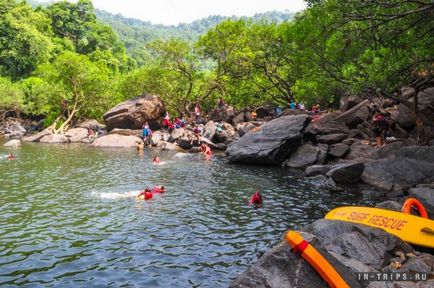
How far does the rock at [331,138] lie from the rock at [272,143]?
1.78 meters

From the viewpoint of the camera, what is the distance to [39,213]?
17.0 metres

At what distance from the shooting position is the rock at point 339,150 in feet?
96.6

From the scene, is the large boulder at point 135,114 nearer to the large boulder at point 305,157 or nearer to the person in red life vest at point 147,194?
the large boulder at point 305,157

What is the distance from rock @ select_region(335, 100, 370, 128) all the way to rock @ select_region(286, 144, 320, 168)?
5.61m

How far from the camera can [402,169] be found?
22047mm

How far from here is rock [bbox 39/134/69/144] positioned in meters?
52.5

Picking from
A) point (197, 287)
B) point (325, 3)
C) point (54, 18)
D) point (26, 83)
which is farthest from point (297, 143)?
point (54, 18)

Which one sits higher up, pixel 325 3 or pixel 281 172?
pixel 325 3

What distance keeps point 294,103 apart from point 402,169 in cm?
2383

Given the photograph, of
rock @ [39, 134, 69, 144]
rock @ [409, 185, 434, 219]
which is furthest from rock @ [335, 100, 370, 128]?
rock @ [39, 134, 69, 144]

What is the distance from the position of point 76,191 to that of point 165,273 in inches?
492

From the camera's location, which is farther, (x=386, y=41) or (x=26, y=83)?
(x=26, y=83)

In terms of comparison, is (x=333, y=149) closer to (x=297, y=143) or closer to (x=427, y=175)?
(x=297, y=143)

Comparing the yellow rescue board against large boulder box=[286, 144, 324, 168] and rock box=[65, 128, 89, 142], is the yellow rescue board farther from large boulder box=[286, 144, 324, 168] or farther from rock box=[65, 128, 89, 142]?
rock box=[65, 128, 89, 142]
